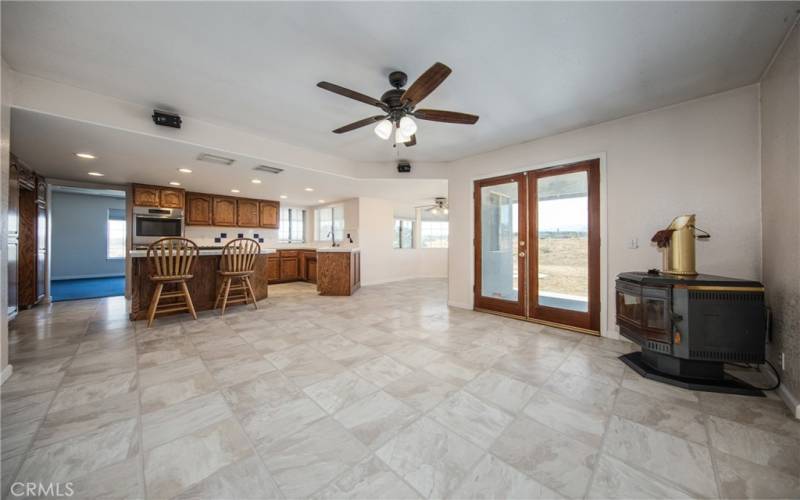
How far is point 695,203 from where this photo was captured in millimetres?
2590

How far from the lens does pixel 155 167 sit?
161 inches

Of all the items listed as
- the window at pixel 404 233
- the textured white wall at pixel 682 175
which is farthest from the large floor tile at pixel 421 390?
the window at pixel 404 233

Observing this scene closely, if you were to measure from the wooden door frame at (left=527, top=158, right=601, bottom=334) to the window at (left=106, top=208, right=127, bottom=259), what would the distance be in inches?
454

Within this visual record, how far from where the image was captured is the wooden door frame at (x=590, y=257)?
3.16 meters

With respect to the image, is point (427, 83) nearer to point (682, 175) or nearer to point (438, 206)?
point (682, 175)

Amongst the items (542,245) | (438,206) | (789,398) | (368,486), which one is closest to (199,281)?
(368,486)

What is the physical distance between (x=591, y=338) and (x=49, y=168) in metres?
7.85

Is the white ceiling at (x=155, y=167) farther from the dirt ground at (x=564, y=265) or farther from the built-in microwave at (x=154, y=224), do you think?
the dirt ground at (x=564, y=265)

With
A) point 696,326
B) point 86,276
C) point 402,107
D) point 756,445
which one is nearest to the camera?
point 756,445

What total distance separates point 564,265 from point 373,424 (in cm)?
303

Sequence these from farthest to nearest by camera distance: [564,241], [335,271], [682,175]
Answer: [335,271], [564,241], [682,175]

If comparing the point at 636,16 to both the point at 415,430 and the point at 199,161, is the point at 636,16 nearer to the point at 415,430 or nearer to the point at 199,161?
the point at 415,430

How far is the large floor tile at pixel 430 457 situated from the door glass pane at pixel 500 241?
2.79 metres

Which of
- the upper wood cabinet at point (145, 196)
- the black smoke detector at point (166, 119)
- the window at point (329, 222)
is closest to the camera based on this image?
the black smoke detector at point (166, 119)
